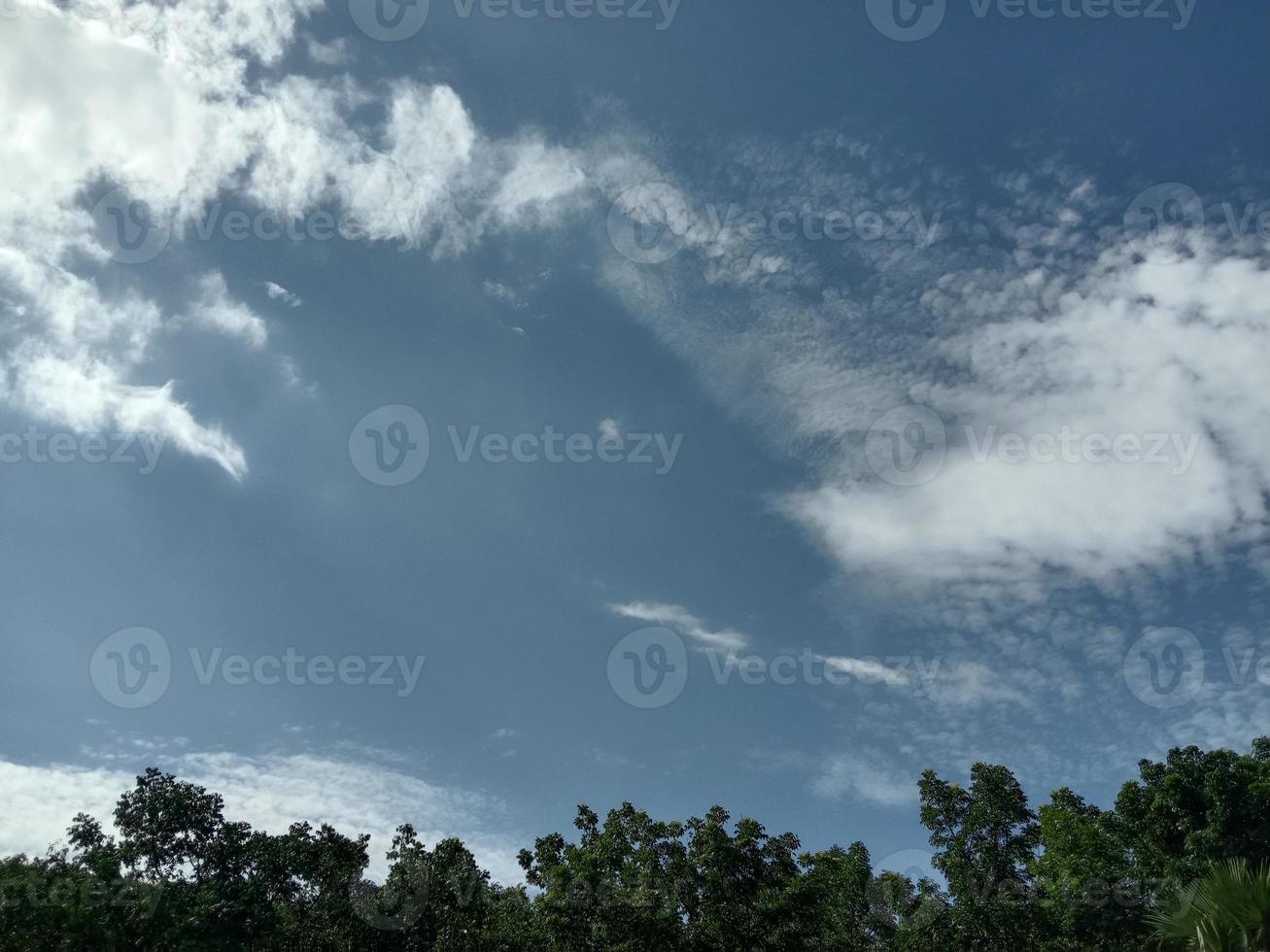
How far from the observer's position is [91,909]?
33.3 meters

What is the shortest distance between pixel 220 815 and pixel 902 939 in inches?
1471

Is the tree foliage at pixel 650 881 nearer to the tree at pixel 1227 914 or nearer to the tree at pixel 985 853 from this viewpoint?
the tree at pixel 985 853

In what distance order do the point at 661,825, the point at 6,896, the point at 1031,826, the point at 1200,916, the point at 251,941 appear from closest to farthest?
the point at 1200,916, the point at 6,896, the point at 661,825, the point at 251,941, the point at 1031,826

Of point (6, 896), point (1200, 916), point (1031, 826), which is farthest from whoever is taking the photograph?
point (1031, 826)

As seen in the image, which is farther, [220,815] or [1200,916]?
[220,815]

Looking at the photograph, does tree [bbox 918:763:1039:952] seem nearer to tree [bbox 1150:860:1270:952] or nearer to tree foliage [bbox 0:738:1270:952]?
tree foliage [bbox 0:738:1270:952]

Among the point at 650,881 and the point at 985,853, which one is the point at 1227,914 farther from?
the point at 985,853

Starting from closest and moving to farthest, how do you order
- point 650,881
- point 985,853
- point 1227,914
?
point 1227,914 < point 650,881 < point 985,853

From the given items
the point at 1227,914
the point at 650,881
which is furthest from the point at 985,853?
the point at 1227,914

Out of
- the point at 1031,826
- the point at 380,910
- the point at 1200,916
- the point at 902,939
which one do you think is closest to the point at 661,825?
the point at 380,910

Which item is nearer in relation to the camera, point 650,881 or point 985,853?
→ point 650,881

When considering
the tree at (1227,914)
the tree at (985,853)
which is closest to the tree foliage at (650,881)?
the tree at (985,853)

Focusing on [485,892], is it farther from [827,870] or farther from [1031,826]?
[1031,826]

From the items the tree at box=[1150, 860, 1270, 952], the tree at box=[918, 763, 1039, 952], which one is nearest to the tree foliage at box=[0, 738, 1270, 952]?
the tree at box=[918, 763, 1039, 952]
